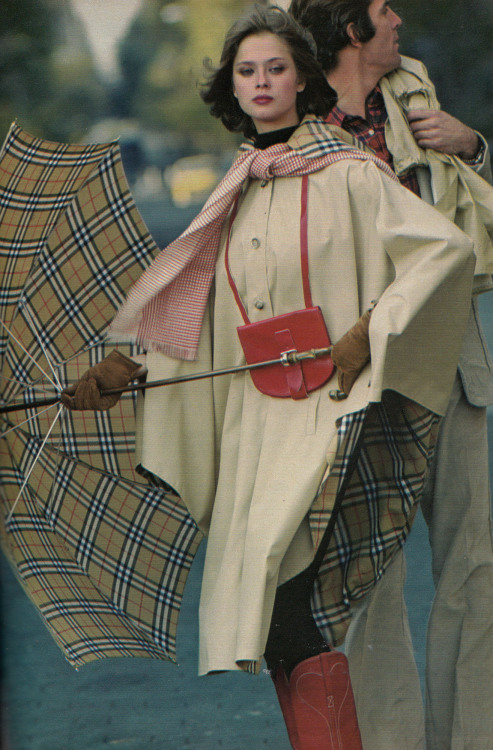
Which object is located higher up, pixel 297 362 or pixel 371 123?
pixel 371 123

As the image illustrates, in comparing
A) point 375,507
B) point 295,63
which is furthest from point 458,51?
point 375,507

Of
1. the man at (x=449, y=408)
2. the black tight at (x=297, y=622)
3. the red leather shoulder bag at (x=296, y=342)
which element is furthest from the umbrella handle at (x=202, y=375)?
the man at (x=449, y=408)

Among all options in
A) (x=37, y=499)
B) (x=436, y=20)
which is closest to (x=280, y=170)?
(x=436, y=20)

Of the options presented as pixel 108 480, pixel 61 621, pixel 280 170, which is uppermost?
pixel 280 170

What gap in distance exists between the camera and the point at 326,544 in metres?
2.12

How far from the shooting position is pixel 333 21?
2.39 m

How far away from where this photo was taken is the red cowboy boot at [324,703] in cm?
209

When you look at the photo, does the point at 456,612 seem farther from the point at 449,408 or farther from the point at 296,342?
the point at 296,342

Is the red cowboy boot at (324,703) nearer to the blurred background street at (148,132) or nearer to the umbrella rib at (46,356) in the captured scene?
the blurred background street at (148,132)

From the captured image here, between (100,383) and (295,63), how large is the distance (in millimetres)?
812

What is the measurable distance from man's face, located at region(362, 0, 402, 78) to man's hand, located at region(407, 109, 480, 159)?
0.13 m

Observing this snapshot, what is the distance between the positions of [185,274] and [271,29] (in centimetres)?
56

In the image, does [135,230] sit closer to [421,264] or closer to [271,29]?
[271,29]

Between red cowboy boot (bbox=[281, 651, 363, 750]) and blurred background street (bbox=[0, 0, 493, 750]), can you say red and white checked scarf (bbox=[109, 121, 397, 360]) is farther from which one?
red cowboy boot (bbox=[281, 651, 363, 750])
